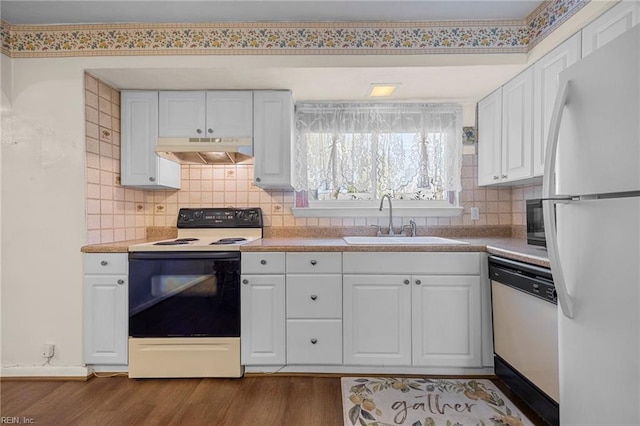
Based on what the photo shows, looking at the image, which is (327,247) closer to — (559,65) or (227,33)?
(227,33)

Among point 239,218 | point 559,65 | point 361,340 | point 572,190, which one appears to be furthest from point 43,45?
point 559,65

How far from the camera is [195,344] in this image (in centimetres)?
210

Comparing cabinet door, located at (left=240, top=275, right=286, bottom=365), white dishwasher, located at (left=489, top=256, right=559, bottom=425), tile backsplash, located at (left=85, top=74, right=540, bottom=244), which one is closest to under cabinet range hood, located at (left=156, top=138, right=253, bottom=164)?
tile backsplash, located at (left=85, top=74, right=540, bottom=244)

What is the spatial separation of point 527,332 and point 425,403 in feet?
2.21

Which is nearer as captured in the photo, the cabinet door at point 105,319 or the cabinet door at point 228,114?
the cabinet door at point 105,319

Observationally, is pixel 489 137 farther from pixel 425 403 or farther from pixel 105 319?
pixel 105 319

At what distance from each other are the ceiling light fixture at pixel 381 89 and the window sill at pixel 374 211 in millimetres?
896

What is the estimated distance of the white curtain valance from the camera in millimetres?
2709

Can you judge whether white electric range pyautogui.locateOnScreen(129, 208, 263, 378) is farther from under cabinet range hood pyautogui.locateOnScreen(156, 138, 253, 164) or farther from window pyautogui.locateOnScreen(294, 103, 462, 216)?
window pyautogui.locateOnScreen(294, 103, 462, 216)

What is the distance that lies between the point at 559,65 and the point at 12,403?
141 inches

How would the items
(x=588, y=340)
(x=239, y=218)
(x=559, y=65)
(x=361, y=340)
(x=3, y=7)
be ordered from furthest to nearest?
1. (x=239, y=218)
2. (x=361, y=340)
3. (x=3, y=7)
4. (x=559, y=65)
5. (x=588, y=340)

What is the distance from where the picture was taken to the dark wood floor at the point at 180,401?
170 centimetres

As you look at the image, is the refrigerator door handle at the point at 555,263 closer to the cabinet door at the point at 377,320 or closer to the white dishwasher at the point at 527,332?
the white dishwasher at the point at 527,332

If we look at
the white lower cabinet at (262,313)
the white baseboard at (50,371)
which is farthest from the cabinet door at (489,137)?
the white baseboard at (50,371)
